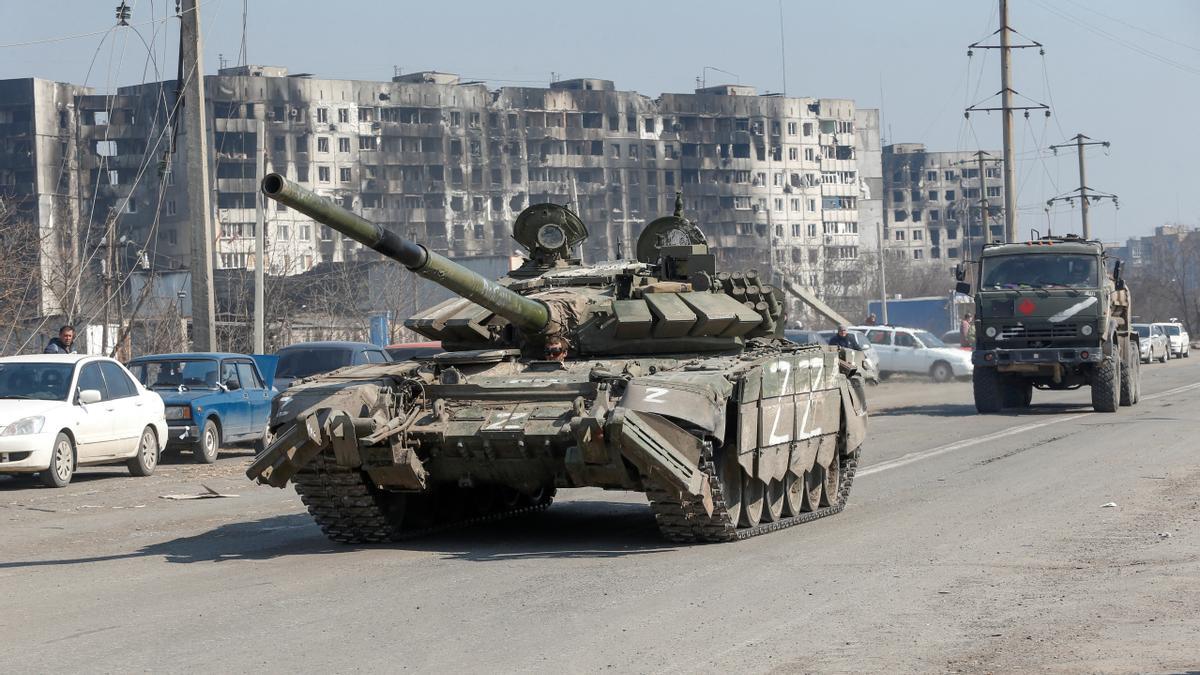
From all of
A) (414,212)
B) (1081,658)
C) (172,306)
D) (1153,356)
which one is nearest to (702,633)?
(1081,658)

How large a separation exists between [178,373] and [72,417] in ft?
14.4

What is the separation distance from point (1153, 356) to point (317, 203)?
5054 cm

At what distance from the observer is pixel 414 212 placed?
103 meters

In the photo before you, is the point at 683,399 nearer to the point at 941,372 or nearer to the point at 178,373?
the point at 178,373

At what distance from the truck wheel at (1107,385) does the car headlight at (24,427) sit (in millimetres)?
16942

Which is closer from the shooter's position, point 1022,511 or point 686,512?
point 686,512

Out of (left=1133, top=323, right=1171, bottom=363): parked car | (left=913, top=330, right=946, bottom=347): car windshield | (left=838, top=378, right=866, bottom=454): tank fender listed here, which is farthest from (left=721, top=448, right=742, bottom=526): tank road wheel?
(left=1133, top=323, right=1171, bottom=363): parked car

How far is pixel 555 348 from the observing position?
42.0 ft

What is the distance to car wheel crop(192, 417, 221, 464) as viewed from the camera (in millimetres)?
20766

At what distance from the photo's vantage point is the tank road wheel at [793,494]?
44.0 feet

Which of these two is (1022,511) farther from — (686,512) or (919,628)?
(919,628)

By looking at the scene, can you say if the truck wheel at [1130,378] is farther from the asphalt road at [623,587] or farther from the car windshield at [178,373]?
the car windshield at [178,373]

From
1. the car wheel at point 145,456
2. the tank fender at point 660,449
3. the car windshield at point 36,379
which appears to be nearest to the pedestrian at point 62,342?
the car wheel at point 145,456

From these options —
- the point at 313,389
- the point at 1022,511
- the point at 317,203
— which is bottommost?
the point at 1022,511
